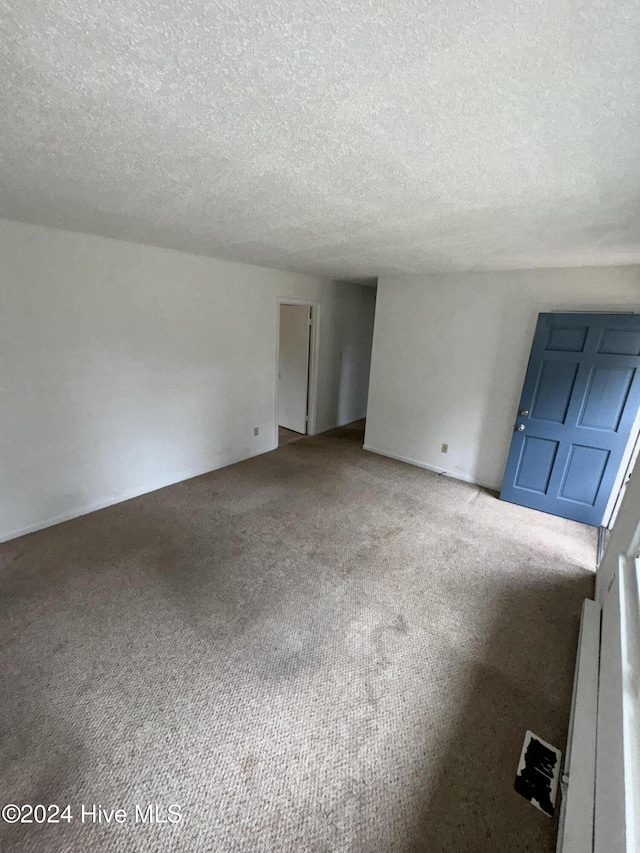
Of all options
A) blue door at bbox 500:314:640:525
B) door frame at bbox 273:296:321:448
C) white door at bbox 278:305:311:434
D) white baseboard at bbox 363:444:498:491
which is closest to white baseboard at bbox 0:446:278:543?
door frame at bbox 273:296:321:448

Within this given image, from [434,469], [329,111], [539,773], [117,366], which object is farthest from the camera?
[434,469]

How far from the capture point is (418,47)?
76 cm

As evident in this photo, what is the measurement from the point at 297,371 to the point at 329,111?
13.7 feet

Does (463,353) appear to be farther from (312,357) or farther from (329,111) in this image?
(329,111)

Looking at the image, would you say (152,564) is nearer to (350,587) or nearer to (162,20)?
(350,587)

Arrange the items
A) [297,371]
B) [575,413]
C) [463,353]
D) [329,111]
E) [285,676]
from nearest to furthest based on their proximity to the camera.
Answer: [329,111], [285,676], [575,413], [463,353], [297,371]

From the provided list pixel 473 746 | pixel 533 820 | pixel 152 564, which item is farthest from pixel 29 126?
pixel 533 820

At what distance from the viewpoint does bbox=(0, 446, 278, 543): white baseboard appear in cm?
266

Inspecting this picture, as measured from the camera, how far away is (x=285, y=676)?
67.3 inches

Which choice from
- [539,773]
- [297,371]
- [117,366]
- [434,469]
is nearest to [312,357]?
[297,371]

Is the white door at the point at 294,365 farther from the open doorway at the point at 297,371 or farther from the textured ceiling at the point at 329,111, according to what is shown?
the textured ceiling at the point at 329,111

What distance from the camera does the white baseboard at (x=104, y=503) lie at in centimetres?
266

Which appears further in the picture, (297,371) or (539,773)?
(297,371)

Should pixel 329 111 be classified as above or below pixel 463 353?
above
